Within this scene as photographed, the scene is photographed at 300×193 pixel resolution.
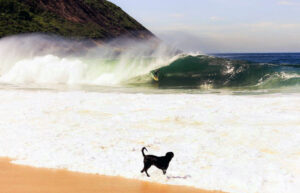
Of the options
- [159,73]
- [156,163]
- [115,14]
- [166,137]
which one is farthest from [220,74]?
[115,14]

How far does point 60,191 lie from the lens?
14.9 feet

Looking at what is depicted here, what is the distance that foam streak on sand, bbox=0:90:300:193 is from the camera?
5.09 metres

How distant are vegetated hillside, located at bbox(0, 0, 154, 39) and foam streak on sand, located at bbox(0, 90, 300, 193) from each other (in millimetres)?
50318

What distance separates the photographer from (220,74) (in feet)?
67.2

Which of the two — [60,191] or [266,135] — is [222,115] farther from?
[60,191]

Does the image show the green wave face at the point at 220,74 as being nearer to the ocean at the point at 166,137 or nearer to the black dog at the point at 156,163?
the ocean at the point at 166,137

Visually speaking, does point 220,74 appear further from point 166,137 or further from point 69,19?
point 69,19

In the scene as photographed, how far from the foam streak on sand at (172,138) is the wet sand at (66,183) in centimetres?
21

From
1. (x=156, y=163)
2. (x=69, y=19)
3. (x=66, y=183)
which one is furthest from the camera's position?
(x=69, y=19)

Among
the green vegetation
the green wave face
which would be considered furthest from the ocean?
the green vegetation

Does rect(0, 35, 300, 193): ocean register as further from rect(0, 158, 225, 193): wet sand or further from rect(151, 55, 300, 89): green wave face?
rect(151, 55, 300, 89): green wave face

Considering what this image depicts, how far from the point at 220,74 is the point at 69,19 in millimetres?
60183

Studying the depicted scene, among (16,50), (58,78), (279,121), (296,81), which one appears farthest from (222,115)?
(16,50)

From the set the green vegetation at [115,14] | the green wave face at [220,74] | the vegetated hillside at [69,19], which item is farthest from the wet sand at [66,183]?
the green vegetation at [115,14]
